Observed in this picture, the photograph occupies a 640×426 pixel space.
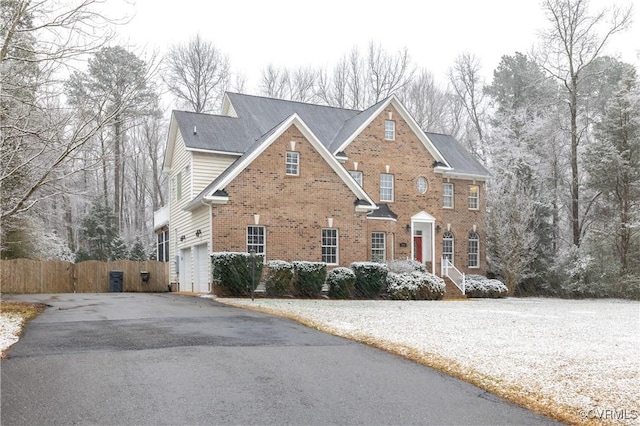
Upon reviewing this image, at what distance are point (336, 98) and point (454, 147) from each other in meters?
16.6

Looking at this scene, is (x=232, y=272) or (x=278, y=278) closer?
(x=232, y=272)

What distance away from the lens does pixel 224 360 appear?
7.46 m

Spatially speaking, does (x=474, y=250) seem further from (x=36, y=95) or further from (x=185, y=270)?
(x=36, y=95)

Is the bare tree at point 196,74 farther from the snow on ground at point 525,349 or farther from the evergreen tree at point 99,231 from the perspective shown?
the snow on ground at point 525,349

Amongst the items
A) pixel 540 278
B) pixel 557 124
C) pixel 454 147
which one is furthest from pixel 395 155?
pixel 557 124

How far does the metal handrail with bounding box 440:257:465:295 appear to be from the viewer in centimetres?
2586

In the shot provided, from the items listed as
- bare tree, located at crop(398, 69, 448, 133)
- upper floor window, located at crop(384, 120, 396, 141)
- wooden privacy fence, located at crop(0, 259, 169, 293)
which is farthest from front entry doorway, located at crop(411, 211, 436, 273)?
bare tree, located at crop(398, 69, 448, 133)

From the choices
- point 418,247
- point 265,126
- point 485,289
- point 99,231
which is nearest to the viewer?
point 485,289

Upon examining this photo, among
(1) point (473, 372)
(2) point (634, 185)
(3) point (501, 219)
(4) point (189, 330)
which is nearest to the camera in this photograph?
(1) point (473, 372)

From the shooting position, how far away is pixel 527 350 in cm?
889

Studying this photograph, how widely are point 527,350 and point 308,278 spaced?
11.7m

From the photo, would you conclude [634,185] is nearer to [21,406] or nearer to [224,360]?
[224,360]

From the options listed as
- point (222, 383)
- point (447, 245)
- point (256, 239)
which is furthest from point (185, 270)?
point (222, 383)

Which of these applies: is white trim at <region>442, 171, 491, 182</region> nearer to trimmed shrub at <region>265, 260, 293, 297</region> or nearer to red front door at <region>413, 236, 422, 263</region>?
red front door at <region>413, 236, 422, 263</region>
